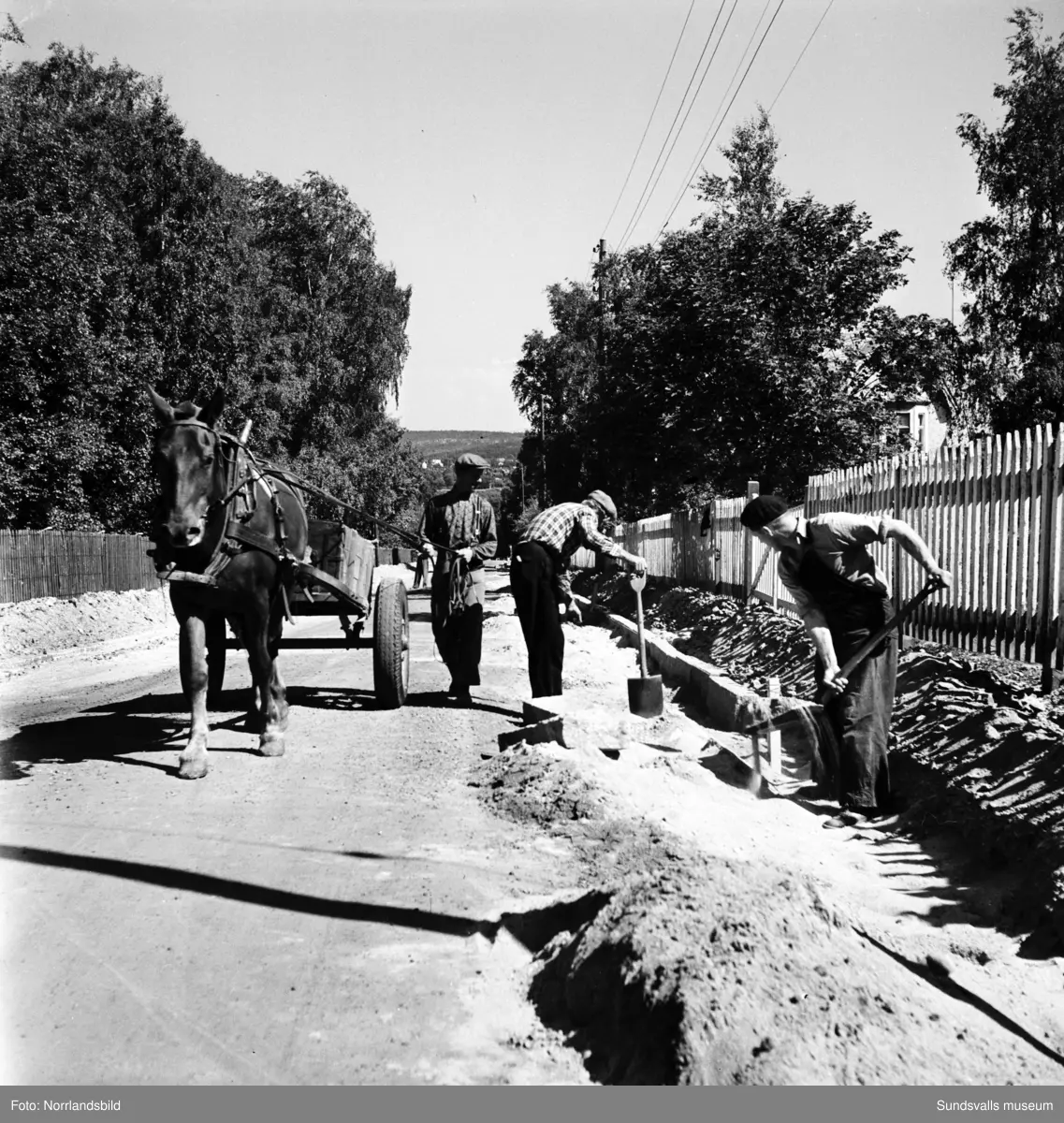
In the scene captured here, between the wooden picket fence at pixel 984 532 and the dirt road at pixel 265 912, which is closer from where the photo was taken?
the dirt road at pixel 265 912

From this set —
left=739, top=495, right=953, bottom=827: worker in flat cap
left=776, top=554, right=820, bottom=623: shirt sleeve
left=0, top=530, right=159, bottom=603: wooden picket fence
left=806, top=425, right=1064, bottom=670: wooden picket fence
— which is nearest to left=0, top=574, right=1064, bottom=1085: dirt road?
left=739, top=495, right=953, bottom=827: worker in flat cap

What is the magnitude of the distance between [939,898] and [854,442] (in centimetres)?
1428

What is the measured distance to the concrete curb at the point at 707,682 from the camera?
891cm

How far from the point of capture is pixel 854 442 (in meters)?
18.3

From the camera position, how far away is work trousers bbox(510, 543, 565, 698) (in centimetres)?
867

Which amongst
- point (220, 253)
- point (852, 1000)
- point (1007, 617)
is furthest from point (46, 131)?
point (852, 1000)

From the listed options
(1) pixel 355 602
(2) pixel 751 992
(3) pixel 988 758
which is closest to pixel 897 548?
(3) pixel 988 758

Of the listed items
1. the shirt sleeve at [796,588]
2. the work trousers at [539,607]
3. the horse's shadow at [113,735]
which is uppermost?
the shirt sleeve at [796,588]

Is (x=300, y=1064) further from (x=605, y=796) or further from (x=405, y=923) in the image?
(x=605, y=796)

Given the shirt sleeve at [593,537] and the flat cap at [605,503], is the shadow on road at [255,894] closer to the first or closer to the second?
the shirt sleeve at [593,537]

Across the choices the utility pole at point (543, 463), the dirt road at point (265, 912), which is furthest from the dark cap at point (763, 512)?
the utility pole at point (543, 463)

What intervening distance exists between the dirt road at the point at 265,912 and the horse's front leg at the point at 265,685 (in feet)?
0.60

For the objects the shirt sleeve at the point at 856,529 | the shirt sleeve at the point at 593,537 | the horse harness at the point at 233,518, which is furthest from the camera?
the shirt sleeve at the point at 593,537

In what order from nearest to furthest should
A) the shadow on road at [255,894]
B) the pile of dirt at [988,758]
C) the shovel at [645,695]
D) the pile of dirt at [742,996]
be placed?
the pile of dirt at [742,996] → the shadow on road at [255,894] → the pile of dirt at [988,758] → the shovel at [645,695]
